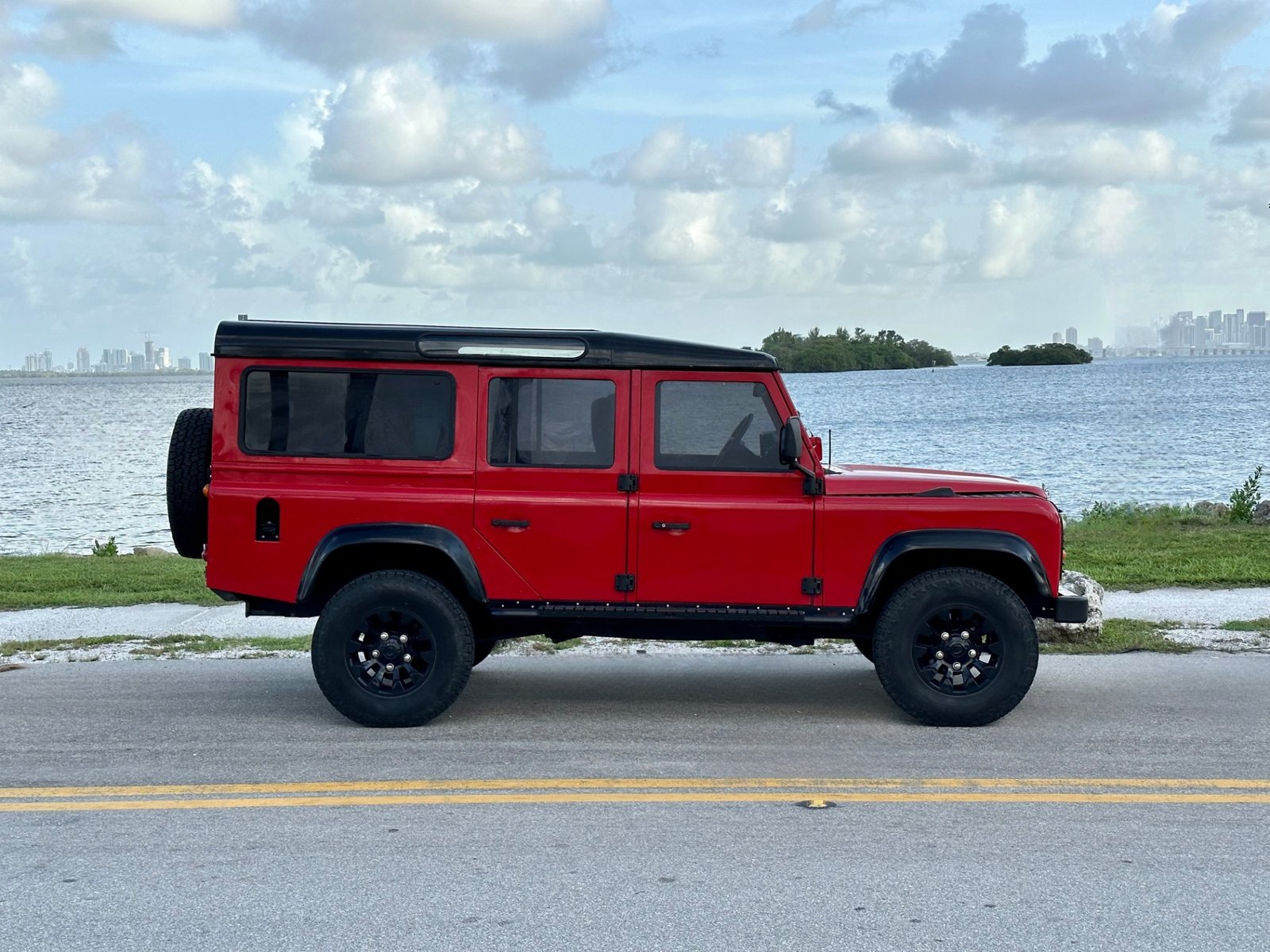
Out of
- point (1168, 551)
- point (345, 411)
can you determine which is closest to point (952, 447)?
point (1168, 551)

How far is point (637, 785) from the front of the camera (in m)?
6.12

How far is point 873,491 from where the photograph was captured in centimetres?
725

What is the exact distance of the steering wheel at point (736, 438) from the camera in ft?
24.0

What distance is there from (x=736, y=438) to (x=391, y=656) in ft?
7.15

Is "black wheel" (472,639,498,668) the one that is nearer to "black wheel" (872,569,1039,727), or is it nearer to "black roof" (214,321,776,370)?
"black roof" (214,321,776,370)

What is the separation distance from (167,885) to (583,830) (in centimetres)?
158

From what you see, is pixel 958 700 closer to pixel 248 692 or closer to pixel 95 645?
pixel 248 692

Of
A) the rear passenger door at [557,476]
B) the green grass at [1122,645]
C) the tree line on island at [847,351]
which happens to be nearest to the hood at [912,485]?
the rear passenger door at [557,476]

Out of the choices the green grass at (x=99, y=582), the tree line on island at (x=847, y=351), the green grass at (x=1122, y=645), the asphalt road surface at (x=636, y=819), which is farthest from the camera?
the tree line on island at (x=847, y=351)

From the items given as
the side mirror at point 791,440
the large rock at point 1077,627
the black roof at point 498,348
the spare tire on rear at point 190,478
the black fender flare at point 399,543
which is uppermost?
the black roof at point 498,348

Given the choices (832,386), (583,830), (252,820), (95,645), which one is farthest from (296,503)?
(832,386)

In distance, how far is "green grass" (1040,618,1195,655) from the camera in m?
9.33

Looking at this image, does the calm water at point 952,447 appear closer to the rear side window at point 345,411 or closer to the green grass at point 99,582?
the green grass at point 99,582

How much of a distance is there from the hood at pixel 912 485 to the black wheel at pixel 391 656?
2.13 metres
